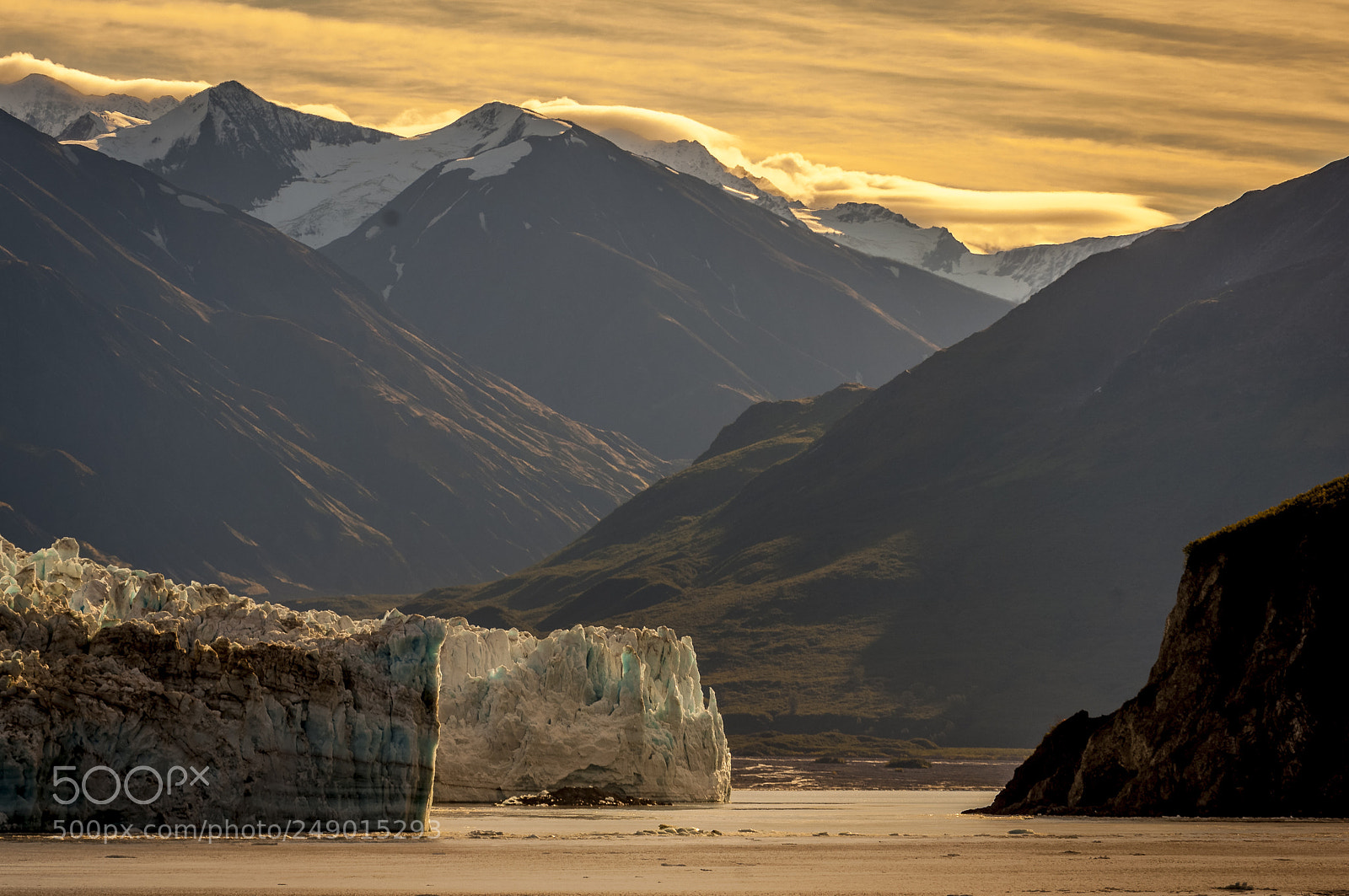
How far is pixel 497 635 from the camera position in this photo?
305 feet

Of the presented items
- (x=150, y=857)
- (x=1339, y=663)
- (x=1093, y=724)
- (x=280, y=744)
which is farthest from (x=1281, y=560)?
(x=150, y=857)

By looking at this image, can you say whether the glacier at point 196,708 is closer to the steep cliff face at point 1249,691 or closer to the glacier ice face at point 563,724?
the glacier ice face at point 563,724

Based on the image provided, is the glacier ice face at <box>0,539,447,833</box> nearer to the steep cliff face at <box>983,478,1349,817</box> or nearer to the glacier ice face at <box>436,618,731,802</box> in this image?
the glacier ice face at <box>436,618,731,802</box>

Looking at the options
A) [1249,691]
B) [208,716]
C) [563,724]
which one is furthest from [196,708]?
[1249,691]

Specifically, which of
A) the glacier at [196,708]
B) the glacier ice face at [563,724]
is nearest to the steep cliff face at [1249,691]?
the glacier ice face at [563,724]

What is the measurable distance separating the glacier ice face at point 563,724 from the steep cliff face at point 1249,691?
73.0ft

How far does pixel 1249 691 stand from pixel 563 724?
3293cm

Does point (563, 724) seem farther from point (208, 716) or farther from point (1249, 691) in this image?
point (208, 716)

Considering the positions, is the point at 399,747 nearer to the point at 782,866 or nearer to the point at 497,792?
the point at 782,866

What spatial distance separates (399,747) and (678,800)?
1369 inches

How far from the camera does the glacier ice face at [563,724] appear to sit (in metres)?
83.6

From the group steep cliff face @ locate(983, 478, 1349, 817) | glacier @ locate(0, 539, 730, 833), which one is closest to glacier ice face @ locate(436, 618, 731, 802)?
glacier @ locate(0, 539, 730, 833)

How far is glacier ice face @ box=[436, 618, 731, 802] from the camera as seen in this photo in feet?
274

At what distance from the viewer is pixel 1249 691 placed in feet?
210
